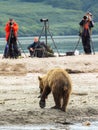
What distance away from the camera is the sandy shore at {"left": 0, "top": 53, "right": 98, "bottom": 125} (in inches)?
669

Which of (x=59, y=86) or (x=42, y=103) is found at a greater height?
(x=59, y=86)

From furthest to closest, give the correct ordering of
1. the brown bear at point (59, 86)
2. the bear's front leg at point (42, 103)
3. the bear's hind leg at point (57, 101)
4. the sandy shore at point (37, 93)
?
the bear's front leg at point (42, 103)
the bear's hind leg at point (57, 101)
the brown bear at point (59, 86)
the sandy shore at point (37, 93)

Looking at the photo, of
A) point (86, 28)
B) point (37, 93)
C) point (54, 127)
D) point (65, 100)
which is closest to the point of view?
point (54, 127)

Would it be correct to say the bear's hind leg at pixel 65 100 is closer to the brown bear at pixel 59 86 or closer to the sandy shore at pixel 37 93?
the brown bear at pixel 59 86

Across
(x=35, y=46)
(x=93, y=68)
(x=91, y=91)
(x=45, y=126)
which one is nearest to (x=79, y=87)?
(x=91, y=91)

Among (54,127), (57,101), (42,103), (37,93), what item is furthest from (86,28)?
(54,127)

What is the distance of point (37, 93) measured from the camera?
22.5 meters

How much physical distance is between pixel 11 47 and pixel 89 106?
1882cm

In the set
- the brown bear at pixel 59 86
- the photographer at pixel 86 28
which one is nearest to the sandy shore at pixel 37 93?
the brown bear at pixel 59 86

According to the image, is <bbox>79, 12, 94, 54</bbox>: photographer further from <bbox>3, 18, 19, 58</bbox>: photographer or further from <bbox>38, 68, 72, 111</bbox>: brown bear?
<bbox>38, 68, 72, 111</bbox>: brown bear

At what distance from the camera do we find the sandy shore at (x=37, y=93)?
17.0 m

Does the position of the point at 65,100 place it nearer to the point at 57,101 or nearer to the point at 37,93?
the point at 57,101

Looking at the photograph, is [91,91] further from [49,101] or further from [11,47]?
[11,47]

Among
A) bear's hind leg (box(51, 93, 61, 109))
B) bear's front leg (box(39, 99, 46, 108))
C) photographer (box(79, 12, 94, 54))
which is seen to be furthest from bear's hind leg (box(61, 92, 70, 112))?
photographer (box(79, 12, 94, 54))
